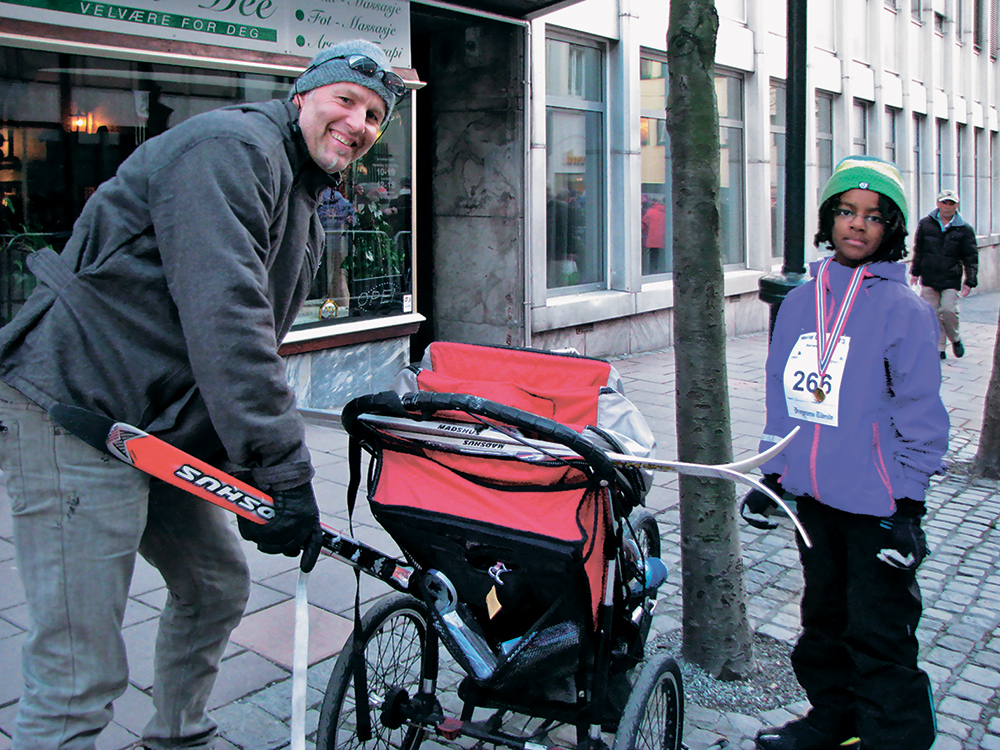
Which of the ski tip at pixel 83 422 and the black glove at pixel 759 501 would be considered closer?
the ski tip at pixel 83 422

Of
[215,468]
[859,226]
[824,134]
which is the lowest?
[215,468]

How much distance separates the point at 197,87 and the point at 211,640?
17.9 feet

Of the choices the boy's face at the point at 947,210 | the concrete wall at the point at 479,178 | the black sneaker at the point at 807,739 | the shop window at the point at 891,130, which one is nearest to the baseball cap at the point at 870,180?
the black sneaker at the point at 807,739

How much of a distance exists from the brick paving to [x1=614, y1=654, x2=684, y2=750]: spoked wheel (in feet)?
1.35

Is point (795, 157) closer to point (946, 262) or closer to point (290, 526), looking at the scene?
point (290, 526)

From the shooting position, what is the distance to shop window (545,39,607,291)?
10867mm

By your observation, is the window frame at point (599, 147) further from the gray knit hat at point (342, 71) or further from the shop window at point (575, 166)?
the gray knit hat at point (342, 71)

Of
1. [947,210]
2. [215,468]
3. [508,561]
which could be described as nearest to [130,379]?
[215,468]

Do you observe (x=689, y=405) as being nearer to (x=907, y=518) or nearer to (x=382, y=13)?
(x=907, y=518)

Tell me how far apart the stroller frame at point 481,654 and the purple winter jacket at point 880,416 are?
620mm

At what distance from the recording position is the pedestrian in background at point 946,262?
1194cm

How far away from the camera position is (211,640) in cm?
275

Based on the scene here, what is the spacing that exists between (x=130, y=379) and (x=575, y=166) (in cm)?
946

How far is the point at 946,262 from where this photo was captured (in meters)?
11.9
